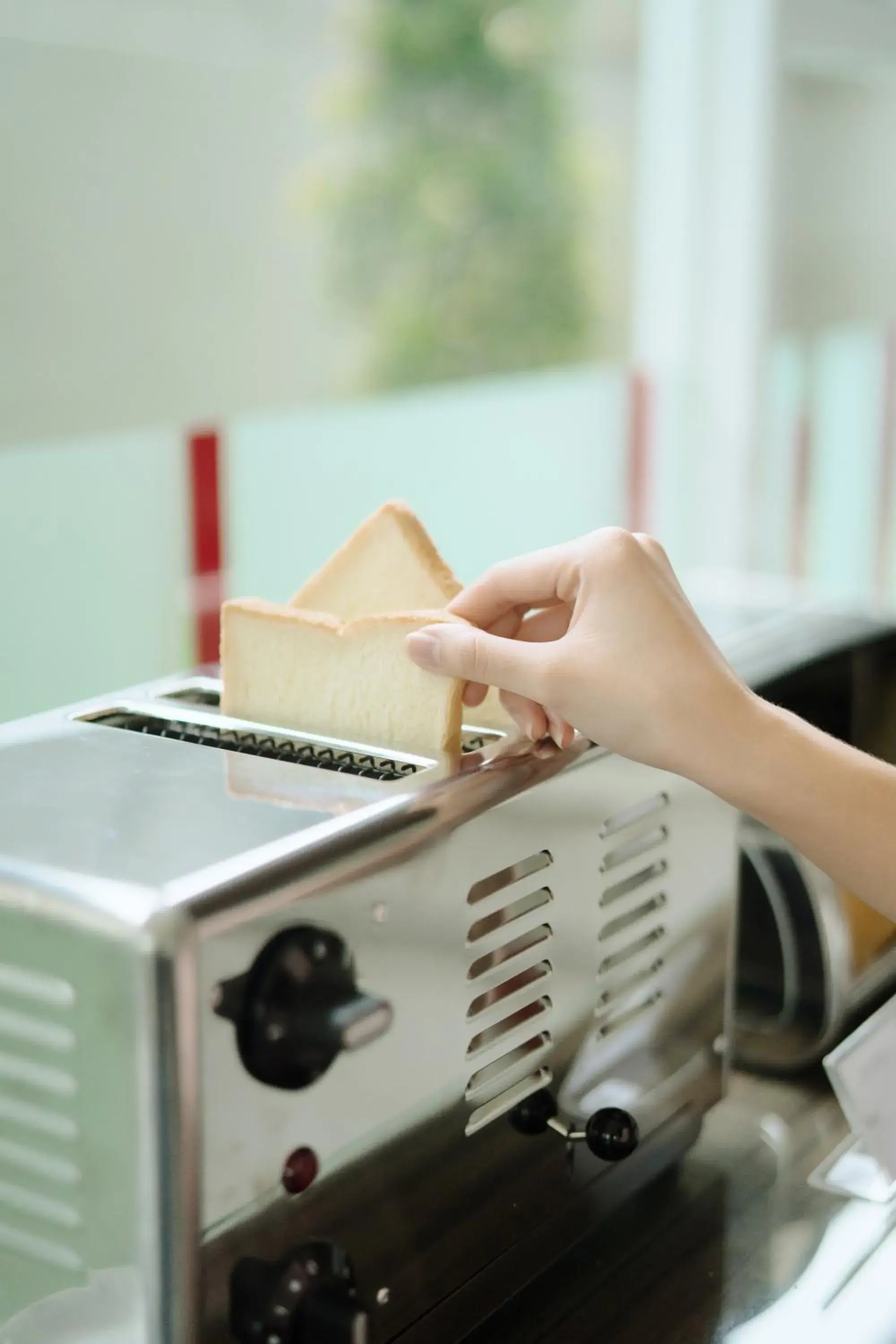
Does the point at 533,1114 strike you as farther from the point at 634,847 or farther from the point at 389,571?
the point at 389,571

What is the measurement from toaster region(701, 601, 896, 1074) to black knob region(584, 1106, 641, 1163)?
11.9 inches

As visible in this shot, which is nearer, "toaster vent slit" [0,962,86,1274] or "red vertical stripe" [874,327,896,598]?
"toaster vent slit" [0,962,86,1274]

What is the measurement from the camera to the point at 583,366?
8.51ft

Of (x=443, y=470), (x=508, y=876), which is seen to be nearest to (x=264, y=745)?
Answer: (x=508, y=876)

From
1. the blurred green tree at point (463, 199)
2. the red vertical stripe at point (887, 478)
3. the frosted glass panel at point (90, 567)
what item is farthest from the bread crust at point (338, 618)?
the red vertical stripe at point (887, 478)

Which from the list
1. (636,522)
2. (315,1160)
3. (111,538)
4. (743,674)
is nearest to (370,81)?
(111,538)

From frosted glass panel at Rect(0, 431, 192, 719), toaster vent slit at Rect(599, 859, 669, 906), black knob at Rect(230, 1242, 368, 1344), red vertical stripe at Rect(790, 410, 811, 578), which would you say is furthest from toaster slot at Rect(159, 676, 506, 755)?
red vertical stripe at Rect(790, 410, 811, 578)

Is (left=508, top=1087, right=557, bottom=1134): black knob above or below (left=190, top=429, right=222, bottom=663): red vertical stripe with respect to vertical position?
below

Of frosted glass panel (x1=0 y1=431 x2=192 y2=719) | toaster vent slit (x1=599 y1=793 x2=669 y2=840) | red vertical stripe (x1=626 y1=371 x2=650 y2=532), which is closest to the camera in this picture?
toaster vent slit (x1=599 y1=793 x2=669 y2=840)

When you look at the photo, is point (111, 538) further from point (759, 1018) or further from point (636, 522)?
point (636, 522)

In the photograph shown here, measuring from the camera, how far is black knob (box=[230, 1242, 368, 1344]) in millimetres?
587

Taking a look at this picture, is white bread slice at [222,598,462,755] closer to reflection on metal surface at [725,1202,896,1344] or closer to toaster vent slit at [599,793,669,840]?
toaster vent slit at [599,793,669,840]

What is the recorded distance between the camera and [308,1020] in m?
0.59

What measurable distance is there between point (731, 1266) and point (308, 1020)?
349mm
